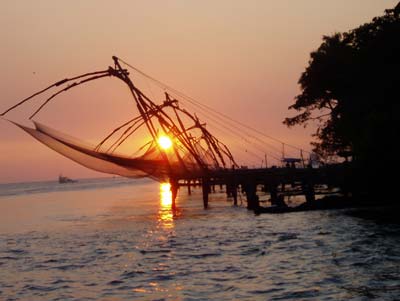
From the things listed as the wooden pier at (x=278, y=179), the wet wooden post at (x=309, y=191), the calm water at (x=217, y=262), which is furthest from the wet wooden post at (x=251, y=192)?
the calm water at (x=217, y=262)

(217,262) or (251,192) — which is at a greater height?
(251,192)

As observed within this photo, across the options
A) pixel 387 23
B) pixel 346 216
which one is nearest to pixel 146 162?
pixel 346 216

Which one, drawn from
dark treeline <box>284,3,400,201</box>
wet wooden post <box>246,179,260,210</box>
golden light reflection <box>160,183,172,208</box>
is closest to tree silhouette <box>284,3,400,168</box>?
dark treeline <box>284,3,400,201</box>

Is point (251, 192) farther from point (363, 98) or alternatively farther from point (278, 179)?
point (363, 98)

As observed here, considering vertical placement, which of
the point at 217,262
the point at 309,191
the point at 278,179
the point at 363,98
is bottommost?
the point at 217,262

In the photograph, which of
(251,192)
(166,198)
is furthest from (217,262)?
(166,198)

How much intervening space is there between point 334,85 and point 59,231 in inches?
705

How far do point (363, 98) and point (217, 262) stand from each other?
1604 cm

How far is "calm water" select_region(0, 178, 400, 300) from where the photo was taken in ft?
36.9

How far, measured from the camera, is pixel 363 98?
A: 2770 cm

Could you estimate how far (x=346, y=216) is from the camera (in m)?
22.7

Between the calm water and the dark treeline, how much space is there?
7.89 ft

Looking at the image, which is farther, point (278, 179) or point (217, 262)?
point (278, 179)

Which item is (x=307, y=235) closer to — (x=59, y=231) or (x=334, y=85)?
(x=59, y=231)
